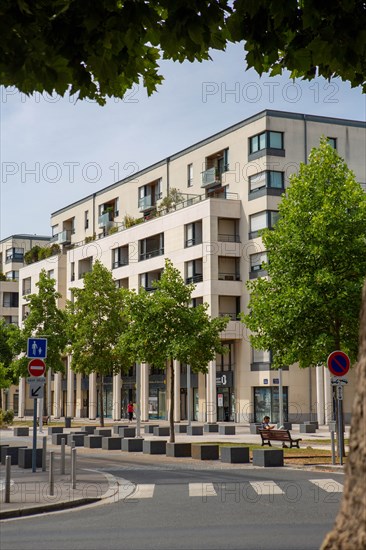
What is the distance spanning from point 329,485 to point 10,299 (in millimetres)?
87487

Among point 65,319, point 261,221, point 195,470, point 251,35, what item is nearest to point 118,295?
point 65,319

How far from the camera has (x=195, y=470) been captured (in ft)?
72.8

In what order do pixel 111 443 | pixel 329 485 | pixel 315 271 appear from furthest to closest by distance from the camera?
pixel 111 443 < pixel 315 271 < pixel 329 485

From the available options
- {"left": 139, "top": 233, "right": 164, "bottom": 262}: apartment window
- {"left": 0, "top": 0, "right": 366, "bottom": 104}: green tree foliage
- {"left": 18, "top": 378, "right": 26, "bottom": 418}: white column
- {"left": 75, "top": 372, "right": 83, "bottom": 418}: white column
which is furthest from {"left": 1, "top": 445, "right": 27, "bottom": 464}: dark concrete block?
{"left": 18, "top": 378, "right": 26, "bottom": 418}: white column

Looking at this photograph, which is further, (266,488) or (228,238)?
(228,238)

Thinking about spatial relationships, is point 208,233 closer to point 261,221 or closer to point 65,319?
point 261,221

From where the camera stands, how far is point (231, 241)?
58.7 meters

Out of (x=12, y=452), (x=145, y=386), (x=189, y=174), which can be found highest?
(x=189, y=174)

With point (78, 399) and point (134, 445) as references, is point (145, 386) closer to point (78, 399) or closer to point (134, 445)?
point (78, 399)

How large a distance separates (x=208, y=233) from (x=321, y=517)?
1787 inches

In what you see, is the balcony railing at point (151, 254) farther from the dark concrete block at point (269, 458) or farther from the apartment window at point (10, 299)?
the dark concrete block at point (269, 458)

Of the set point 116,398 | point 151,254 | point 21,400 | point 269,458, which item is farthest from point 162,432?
point 21,400

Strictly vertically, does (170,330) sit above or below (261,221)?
below

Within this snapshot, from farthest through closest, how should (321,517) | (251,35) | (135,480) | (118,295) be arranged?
1. (118,295)
2. (135,480)
3. (321,517)
4. (251,35)
